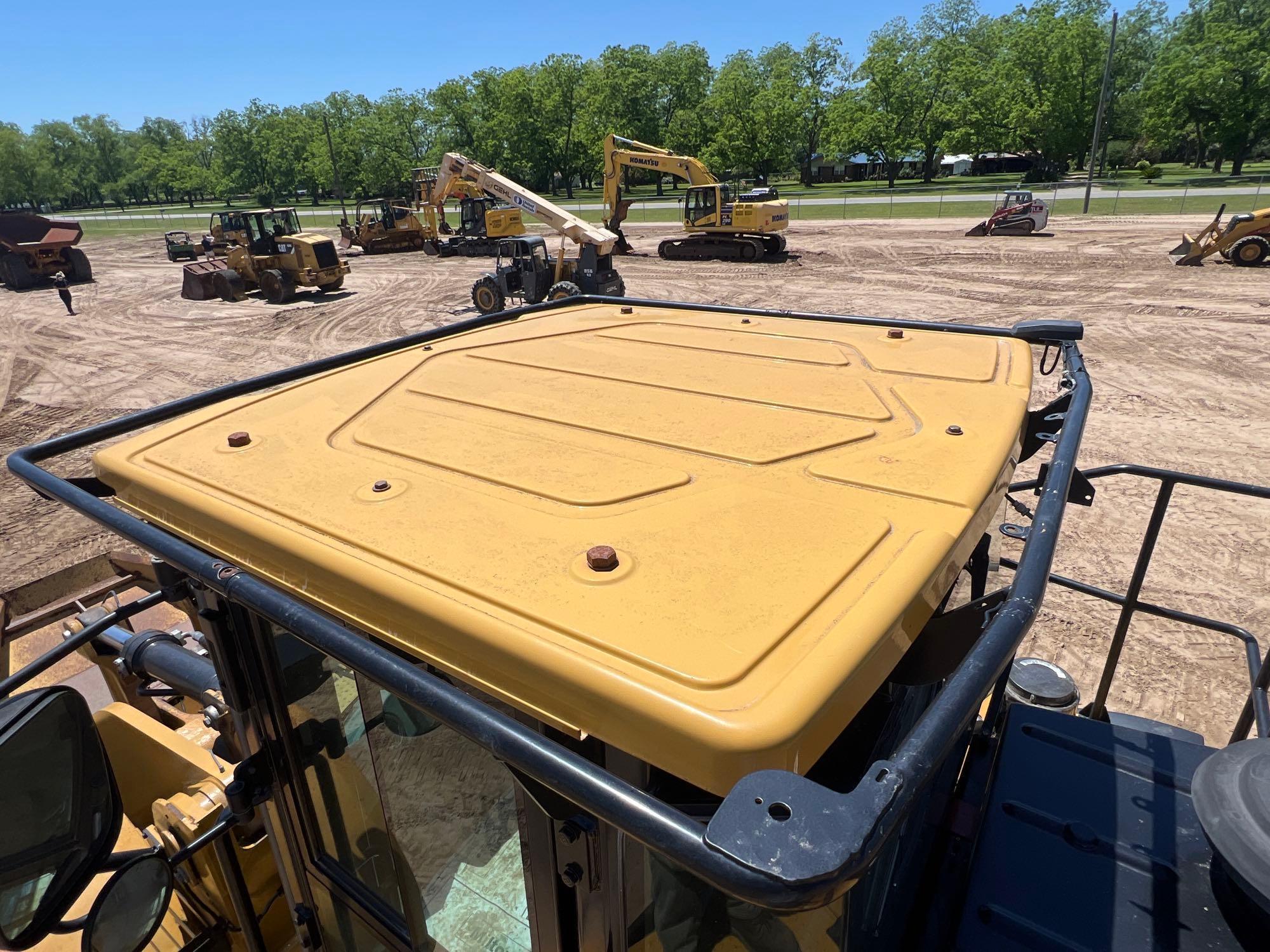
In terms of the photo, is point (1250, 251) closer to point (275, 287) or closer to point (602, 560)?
point (602, 560)

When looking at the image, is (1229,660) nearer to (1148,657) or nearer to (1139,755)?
(1148,657)

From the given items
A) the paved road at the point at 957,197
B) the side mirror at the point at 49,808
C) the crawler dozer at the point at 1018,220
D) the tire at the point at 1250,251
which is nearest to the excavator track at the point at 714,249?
the crawler dozer at the point at 1018,220

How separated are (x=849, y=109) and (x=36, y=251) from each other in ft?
178

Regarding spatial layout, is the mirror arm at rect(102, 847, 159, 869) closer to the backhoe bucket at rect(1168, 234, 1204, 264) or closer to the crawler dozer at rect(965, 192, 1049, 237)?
the backhoe bucket at rect(1168, 234, 1204, 264)

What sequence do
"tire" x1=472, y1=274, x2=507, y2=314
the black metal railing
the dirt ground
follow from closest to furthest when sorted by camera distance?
the black metal railing < the dirt ground < "tire" x1=472, y1=274, x2=507, y2=314

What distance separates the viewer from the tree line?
53.0m

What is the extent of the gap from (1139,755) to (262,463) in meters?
2.63

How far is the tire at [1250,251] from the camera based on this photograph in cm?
2027

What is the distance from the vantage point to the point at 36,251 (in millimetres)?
27250

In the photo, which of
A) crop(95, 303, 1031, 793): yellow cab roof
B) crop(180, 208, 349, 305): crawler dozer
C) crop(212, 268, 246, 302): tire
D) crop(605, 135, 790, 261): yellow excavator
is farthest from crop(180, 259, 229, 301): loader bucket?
crop(95, 303, 1031, 793): yellow cab roof

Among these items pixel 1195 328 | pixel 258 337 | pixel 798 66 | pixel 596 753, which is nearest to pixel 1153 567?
pixel 596 753

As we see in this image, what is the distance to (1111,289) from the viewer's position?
1889cm

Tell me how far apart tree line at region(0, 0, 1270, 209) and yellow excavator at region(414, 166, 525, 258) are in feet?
92.8

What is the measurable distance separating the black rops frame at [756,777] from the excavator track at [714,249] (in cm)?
2556
